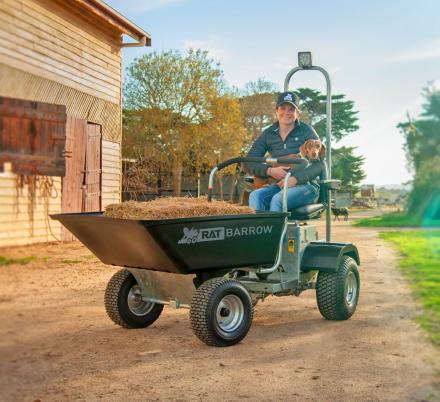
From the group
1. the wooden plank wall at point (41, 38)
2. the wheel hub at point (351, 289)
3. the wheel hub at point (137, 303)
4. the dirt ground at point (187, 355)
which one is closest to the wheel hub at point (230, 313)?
the dirt ground at point (187, 355)

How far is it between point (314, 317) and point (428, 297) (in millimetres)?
1519

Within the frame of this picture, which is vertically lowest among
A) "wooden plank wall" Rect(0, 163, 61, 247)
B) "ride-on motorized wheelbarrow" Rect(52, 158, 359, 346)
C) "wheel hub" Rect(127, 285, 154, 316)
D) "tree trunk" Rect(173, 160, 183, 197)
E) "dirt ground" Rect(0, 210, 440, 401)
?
"dirt ground" Rect(0, 210, 440, 401)

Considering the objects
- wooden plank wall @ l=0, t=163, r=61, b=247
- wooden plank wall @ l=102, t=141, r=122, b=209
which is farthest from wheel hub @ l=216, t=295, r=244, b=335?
wooden plank wall @ l=102, t=141, r=122, b=209

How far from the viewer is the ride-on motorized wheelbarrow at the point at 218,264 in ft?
11.2

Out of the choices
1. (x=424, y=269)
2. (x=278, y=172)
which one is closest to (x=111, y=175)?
(x=424, y=269)

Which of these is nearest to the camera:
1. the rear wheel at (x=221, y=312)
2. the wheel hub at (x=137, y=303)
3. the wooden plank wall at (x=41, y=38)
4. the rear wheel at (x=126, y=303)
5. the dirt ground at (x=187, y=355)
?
the wooden plank wall at (x=41, y=38)

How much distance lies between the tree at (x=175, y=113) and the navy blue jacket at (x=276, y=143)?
54.5 ft

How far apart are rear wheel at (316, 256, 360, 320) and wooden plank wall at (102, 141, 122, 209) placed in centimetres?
672

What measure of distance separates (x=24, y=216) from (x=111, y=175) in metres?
10.5

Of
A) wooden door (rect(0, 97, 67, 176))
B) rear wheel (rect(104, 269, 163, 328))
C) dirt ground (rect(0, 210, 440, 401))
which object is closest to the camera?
wooden door (rect(0, 97, 67, 176))

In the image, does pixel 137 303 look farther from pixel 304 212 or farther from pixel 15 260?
pixel 15 260

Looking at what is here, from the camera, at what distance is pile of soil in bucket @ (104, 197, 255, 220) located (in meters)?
3.26

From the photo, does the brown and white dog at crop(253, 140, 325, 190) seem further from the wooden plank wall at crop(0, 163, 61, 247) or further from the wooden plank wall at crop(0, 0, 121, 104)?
the wooden plank wall at crop(0, 163, 61, 247)

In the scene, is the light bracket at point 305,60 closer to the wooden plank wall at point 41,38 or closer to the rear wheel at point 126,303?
the wooden plank wall at point 41,38
